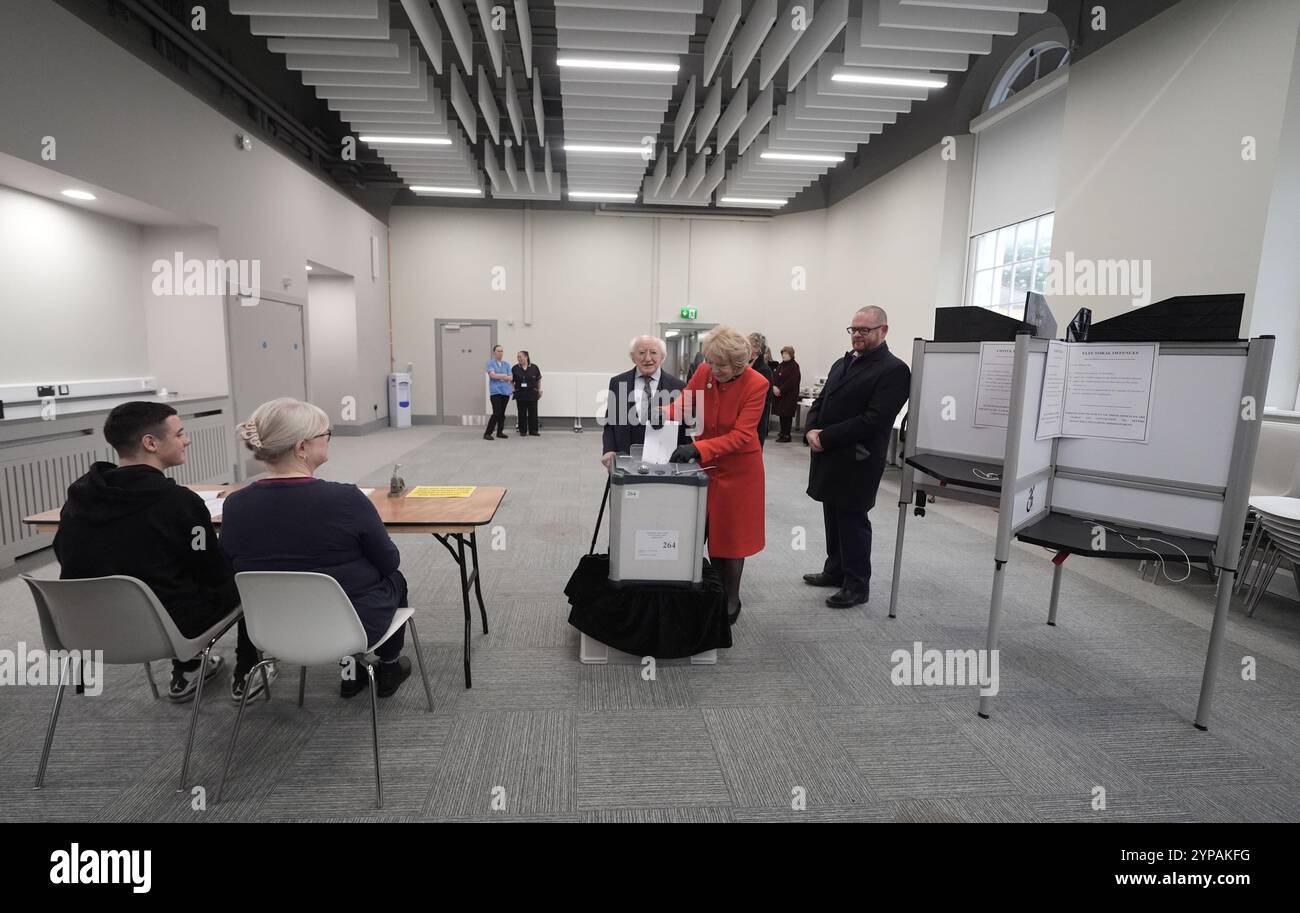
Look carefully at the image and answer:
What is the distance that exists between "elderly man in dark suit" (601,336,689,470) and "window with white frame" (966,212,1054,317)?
433 centimetres

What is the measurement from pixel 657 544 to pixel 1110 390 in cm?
189

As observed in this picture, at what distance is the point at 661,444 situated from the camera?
2.85m

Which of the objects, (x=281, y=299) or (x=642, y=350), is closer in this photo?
(x=642, y=350)

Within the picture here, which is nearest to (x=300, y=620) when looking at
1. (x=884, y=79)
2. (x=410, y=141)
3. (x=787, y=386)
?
(x=884, y=79)

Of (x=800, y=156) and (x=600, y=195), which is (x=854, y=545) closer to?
(x=800, y=156)

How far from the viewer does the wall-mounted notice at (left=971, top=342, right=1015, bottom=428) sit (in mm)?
2711

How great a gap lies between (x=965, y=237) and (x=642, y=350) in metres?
5.95

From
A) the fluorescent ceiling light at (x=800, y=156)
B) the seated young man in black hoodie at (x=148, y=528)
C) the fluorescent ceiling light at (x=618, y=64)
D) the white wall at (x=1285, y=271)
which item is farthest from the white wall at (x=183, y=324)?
the white wall at (x=1285, y=271)

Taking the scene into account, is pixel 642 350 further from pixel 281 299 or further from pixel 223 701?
pixel 281 299

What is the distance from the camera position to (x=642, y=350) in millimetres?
3170

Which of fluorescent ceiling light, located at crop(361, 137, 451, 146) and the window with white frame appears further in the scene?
fluorescent ceiling light, located at crop(361, 137, 451, 146)

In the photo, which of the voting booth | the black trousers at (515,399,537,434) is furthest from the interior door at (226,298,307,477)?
the voting booth

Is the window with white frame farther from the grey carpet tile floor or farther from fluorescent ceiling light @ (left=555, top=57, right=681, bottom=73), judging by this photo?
the grey carpet tile floor
